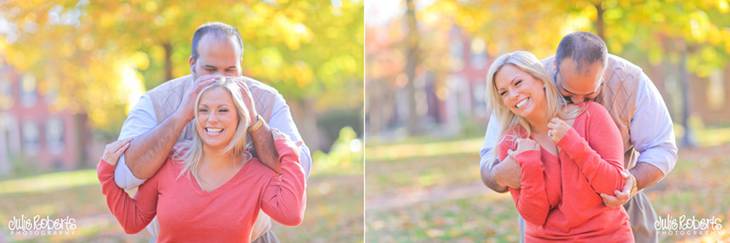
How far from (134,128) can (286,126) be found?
24.1 inches

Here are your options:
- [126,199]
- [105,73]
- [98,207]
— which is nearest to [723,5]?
[126,199]

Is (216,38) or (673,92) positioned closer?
(216,38)

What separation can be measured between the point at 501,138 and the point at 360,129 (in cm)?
1043

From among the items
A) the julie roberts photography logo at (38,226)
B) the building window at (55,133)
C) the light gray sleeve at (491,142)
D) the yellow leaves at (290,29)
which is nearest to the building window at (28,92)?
the building window at (55,133)

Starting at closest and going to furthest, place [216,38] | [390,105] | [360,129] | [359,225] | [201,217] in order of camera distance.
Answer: [201,217] < [216,38] < [359,225] < [360,129] < [390,105]

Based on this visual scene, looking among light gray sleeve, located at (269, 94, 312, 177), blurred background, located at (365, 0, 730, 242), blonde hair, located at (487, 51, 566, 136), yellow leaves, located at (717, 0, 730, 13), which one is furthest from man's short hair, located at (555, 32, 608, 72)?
yellow leaves, located at (717, 0, 730, 13)

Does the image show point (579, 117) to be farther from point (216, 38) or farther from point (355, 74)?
point (355, 74)

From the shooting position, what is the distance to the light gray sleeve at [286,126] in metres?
3.70

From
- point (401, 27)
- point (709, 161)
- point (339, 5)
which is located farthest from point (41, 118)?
point (401, 27)

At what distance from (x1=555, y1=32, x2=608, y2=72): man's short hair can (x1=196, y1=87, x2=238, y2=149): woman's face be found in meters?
1.29

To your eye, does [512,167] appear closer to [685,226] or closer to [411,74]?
[685,226]

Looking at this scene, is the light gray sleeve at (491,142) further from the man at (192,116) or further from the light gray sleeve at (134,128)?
the light gray sleeve at (134,128)

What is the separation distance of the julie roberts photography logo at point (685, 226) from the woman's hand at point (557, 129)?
Answer: 1433mm

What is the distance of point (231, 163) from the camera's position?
3.54 metres
